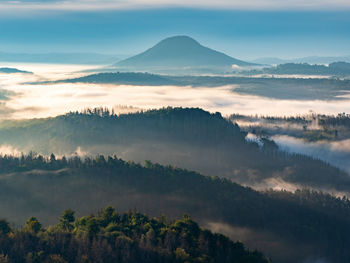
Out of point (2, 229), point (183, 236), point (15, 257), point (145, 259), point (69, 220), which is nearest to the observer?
point (15, 257)

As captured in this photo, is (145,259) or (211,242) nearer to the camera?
(145,259)

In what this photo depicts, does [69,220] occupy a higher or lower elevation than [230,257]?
higher

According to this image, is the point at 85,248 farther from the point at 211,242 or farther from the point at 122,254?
the point at 211,242

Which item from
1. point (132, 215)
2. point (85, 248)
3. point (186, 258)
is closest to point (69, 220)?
point (132, 215)

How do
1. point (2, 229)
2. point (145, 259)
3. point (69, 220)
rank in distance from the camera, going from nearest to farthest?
point (145, 259)
point (2, 229)
point (69, 220)

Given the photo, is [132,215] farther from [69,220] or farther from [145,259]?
[145,259]

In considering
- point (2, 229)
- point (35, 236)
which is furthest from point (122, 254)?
point (2, 229)
